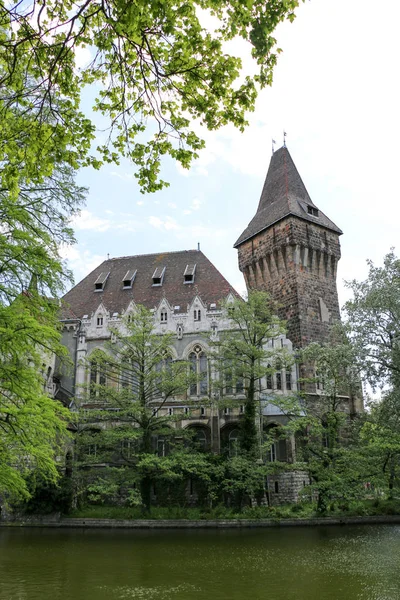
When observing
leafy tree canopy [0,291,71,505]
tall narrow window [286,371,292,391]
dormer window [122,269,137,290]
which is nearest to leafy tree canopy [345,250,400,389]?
tall narrow window [286,371,292,391]

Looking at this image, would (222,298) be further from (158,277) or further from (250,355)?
(250,355)

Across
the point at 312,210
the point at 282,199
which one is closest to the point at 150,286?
the point at 282,199

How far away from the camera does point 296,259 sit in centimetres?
3397

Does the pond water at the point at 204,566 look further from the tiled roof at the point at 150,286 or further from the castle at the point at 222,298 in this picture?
the tiled roof at the point at 150,286

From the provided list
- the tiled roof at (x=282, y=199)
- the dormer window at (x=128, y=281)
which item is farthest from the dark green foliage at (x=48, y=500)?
the tiled roof at (x=282, y=199)

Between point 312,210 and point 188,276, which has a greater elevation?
point 312,210

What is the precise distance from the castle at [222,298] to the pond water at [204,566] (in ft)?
35.2

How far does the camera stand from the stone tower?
3312 cm

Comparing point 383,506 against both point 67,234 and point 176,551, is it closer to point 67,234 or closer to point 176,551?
point 176,551

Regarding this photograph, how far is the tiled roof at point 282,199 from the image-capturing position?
1403 inches

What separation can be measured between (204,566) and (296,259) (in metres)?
23.9

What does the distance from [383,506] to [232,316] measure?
38.8 feet

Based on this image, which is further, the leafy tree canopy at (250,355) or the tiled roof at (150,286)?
the tiled roof at (150,286)

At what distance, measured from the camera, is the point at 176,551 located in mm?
15430
